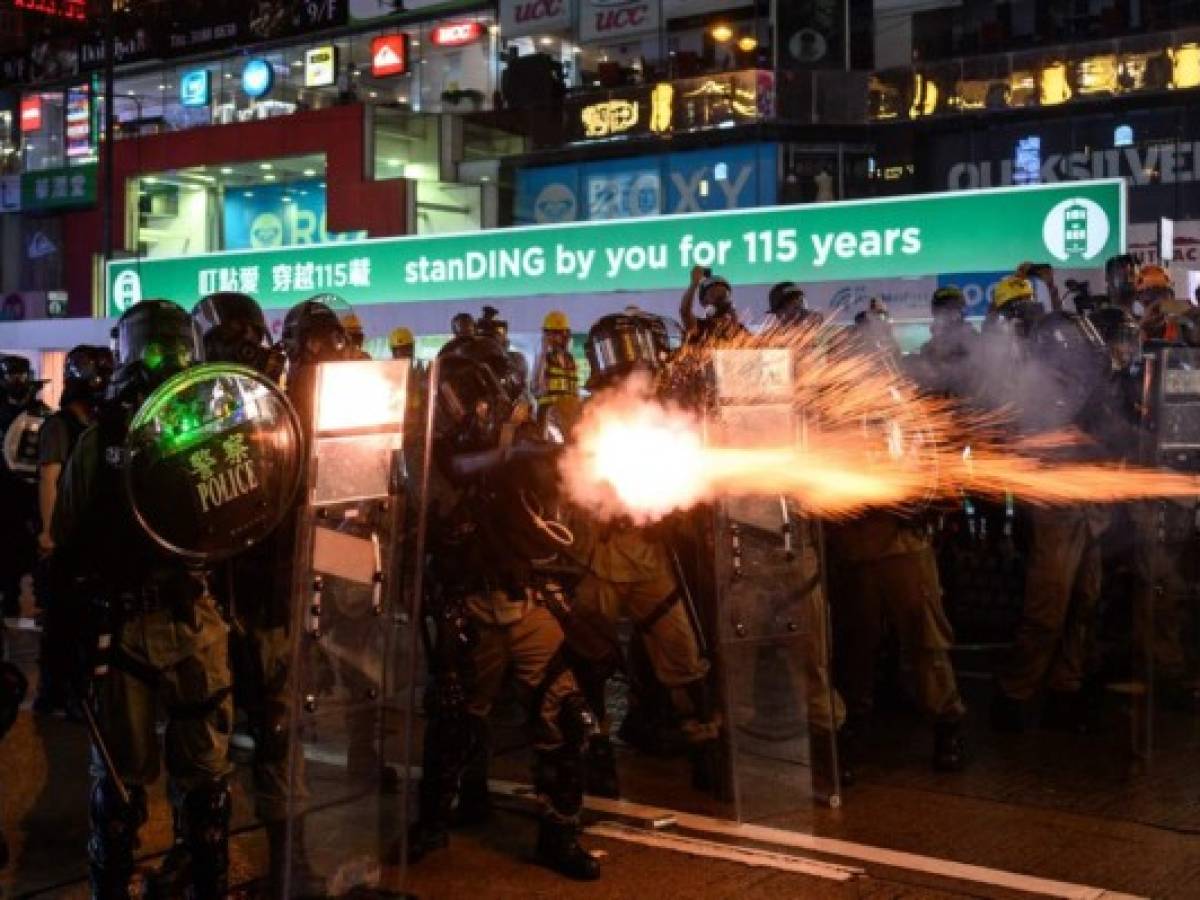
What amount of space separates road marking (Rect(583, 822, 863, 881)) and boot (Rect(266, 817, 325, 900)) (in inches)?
57.2

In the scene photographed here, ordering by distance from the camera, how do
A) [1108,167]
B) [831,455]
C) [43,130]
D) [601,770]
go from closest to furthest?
1. [601,770]
2. [831,455]
3. [1108,167]
4. [43,130]

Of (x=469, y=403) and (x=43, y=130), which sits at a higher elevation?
(x=43, y=130)

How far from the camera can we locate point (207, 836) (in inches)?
186

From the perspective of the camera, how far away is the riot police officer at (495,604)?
5.55 metres

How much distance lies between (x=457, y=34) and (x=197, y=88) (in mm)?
5876

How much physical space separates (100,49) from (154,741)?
22264 mm

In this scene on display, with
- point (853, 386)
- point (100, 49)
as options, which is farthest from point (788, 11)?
point (853, 386)

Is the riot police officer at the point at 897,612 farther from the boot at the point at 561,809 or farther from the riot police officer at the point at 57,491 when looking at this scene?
the riot police officer at the point at 57,491

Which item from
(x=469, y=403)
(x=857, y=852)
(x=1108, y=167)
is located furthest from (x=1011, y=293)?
(x=1108, y=167)

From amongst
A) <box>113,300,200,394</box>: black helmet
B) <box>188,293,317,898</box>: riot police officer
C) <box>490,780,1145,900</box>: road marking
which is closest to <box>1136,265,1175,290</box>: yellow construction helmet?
<box>490,780,1145,900</box>: road marking

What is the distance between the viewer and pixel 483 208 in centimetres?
2933

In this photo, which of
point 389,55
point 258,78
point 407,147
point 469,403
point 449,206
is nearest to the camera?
point 469,403

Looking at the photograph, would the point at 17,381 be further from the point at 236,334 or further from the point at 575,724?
the point at 575,724

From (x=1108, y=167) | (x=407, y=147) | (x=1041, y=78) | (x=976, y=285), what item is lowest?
(x=976, y=285)
